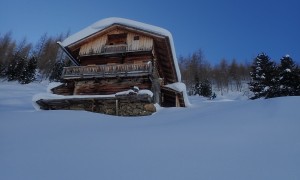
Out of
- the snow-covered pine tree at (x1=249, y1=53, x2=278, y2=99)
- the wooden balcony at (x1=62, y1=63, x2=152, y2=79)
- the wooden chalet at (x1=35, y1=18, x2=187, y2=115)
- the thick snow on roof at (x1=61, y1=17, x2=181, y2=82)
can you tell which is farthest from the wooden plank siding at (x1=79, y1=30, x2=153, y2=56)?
the snow-covered pine tree at (x1=249, y1=53, x2=278, y2=99)

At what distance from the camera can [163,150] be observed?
5293mm

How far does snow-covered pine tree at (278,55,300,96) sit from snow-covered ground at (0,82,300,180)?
22454mm

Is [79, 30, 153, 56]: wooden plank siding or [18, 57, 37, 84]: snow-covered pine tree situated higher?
[18, 57, 37, 84]: snow-covered pine tree

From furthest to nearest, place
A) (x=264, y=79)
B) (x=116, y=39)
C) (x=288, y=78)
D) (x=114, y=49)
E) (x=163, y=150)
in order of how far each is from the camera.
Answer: (x=264, y=79) → (x=288, y=78) → (x=116, y=39) → (x=114, y=49) → (x=163, y=150)

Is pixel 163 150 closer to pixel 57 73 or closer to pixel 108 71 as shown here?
pixel 108 71

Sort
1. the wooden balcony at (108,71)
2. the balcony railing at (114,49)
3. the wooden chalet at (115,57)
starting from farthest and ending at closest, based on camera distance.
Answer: the balcony railing at (114,49) → the wooden chalet at (115,57) → the wooden balcony at (108,71)

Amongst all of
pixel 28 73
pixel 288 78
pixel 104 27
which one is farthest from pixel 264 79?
pixel 28 73

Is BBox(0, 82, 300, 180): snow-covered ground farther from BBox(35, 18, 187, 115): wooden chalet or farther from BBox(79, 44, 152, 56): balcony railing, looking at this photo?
BBox(79, 44, 152, 56): balcony railing

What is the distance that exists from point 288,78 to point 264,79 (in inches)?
118

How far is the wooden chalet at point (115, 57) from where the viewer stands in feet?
56.0

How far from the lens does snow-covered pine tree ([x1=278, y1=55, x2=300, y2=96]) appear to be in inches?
1109

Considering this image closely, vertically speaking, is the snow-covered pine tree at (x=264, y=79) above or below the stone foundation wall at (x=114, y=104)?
above

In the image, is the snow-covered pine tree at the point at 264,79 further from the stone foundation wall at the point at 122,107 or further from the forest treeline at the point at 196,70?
the stone foundation wall at the point at 122,107

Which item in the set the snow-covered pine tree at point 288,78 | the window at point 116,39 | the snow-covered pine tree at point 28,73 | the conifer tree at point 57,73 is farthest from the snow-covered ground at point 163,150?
the conifer tree at point 57,73
